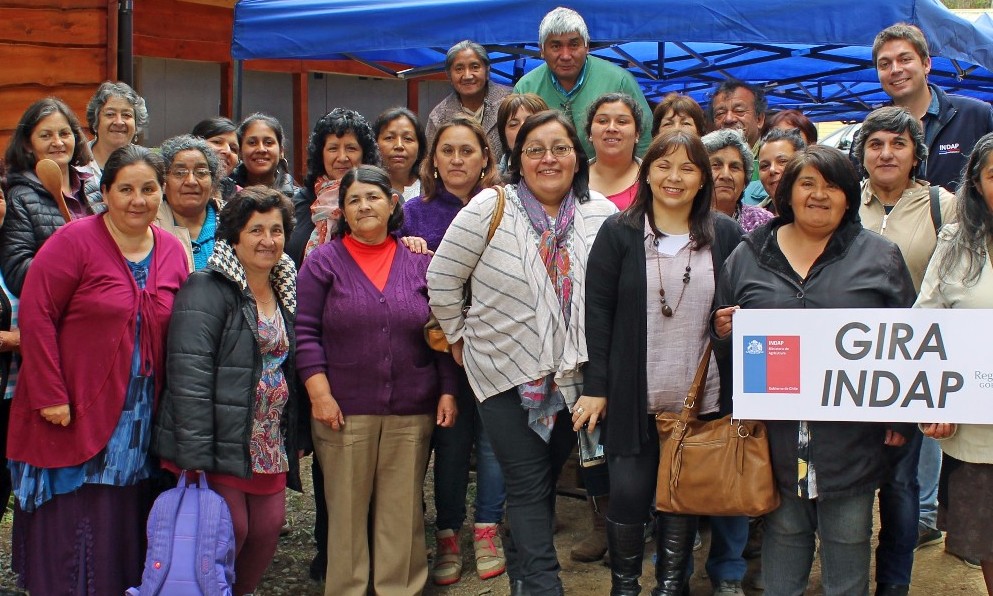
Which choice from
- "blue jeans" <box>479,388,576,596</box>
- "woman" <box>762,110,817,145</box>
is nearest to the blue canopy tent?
"woman" <box>762,110,817,145</box>

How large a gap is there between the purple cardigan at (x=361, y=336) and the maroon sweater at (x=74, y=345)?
0.67 meters

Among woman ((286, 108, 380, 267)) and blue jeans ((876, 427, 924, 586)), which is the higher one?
woman ((286, 108, 380, 267))

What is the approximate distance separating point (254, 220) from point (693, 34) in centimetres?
349

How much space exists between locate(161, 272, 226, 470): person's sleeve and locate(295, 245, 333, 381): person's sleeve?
287 mm

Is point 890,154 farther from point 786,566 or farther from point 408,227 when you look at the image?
point 408,227

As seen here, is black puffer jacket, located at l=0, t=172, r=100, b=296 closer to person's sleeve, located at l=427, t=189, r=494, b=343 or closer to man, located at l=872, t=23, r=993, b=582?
person's sleeve, located at l=427, t=189, r=494, b=343

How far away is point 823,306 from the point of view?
346 centimetres

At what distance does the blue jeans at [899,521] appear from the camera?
3842 millimetres

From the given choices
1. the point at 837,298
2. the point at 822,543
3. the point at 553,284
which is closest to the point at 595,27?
the point at 553,284

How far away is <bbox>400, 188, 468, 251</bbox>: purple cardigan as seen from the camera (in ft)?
14.8

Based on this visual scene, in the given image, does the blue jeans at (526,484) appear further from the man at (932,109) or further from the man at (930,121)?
the man at (932,109)

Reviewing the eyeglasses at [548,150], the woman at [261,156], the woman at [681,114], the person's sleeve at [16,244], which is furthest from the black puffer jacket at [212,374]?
the woman at [681,114]

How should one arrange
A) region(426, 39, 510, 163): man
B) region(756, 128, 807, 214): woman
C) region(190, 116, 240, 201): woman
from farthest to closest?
1. region(426, 39, 510, 163): man
2. region(190, 116, 240, 201): woman
3. region(756, 128, 807, 214): woman

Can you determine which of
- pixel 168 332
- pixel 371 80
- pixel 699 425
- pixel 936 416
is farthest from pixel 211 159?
Result: pixel 371 80
